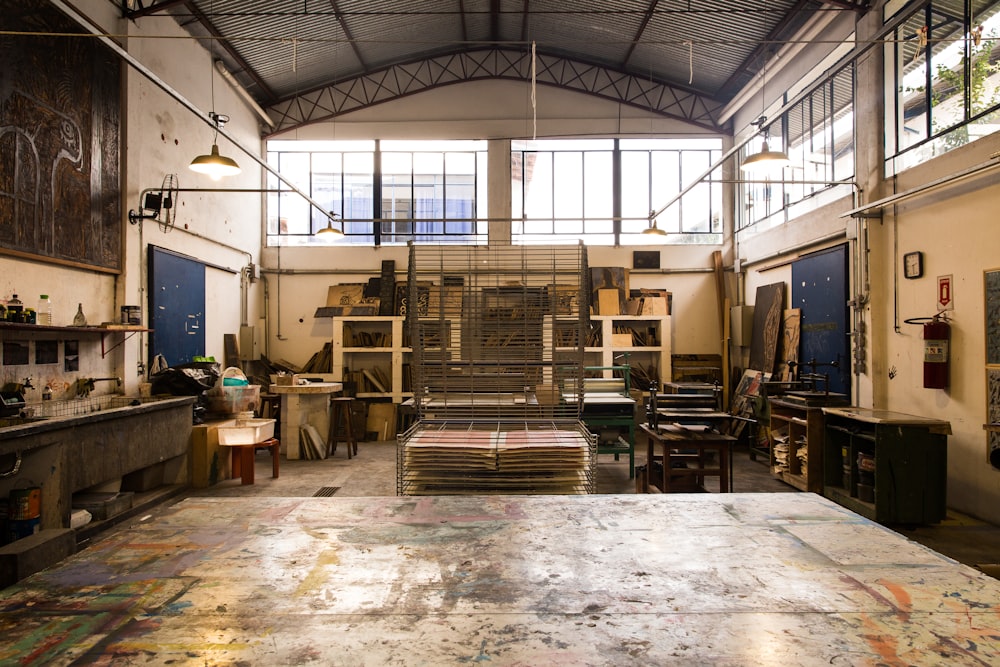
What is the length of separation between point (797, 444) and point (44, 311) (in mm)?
7557

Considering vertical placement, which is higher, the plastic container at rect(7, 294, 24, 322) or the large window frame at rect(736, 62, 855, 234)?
the large window frame at rect(736, 62, 855, 234)

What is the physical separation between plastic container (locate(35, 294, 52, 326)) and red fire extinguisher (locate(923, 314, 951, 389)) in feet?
25.7

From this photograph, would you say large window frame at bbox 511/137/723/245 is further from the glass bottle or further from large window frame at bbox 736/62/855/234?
the glass bottle

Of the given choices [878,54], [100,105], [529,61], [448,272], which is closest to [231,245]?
[100,105]

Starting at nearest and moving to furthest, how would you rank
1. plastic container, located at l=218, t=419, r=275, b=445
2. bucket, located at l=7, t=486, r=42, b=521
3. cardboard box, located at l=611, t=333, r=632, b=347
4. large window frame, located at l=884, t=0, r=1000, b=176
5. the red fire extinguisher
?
bucket, located at l=7, t=486, r=42, b=521
large window frame, located at l=884, t=0, r=1000, b=176
the red fire extinguisher
plastic container, located at l=218, t=419, r=275, b=445
cardboard box, located at l=611, t=333, r=632, b=347

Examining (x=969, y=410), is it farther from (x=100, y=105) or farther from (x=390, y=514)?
(x=100, y=105)

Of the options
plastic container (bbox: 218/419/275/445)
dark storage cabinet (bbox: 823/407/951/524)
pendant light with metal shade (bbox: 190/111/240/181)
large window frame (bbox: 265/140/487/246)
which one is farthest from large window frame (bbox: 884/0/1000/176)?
plastic container (bbox: 218/419/275/445)

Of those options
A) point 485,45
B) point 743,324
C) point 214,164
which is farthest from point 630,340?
point 214,164

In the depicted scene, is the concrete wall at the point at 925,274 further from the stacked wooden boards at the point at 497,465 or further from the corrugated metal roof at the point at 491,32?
the stacked wooden boards at the point at 497,465

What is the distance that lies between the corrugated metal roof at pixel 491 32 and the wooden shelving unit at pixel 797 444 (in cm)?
437

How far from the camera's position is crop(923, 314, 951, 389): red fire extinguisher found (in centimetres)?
510

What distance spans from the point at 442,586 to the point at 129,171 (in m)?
6.93

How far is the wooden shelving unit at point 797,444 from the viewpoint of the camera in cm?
572

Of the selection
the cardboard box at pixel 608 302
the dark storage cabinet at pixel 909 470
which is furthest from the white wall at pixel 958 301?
the cardboard box at pixel 608 302
